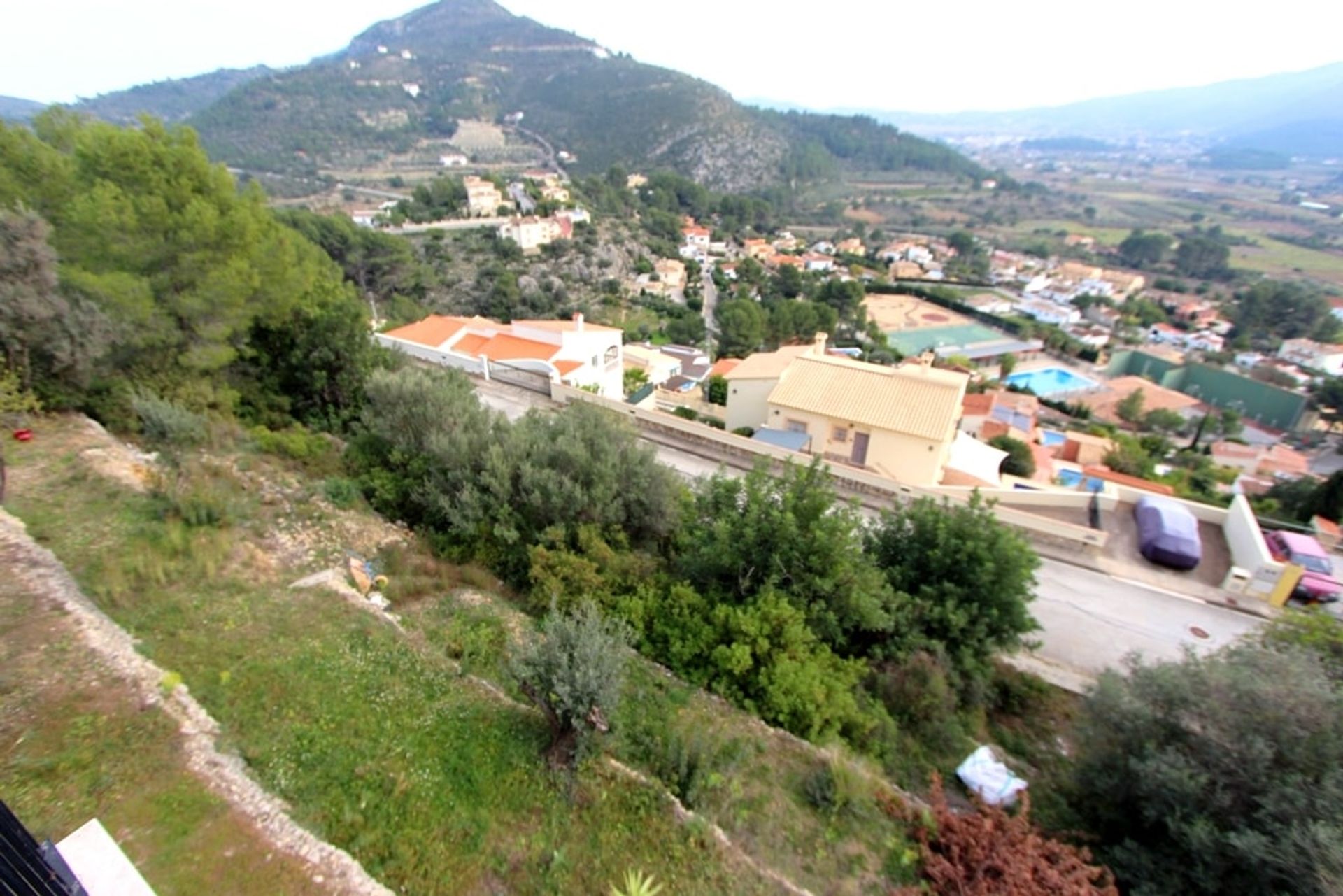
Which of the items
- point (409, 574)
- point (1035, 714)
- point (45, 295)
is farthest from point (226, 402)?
point (1035, 714)

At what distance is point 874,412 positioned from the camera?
15.4 meters

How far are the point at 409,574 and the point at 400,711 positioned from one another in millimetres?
2942

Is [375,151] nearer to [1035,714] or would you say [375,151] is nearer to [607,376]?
[607,376]

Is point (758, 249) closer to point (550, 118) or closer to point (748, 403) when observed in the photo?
point (748, 403)

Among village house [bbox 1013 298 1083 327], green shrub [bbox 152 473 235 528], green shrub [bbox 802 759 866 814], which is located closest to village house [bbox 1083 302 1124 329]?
village house [bbox 1013 298 1083 327]

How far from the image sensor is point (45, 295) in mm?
9398

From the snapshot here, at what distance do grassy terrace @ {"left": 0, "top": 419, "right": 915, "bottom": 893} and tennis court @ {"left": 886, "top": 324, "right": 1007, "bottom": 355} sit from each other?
61.6 metres

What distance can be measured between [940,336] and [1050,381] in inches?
561

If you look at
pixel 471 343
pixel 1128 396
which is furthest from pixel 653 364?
pixel 1128 396

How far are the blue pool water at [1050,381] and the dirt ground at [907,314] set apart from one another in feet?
51.4

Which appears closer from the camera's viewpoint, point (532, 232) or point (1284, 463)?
point (1284, 463)

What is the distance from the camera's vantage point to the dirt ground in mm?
71525

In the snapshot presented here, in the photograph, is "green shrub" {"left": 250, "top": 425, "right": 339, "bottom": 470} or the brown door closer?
"green shrub" {"left": 250, "top": 425, "right": 339, "bottom": 470}

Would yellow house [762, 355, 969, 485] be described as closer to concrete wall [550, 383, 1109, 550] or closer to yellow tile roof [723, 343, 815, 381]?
concrete wall [550, 383, 1109, 550]
